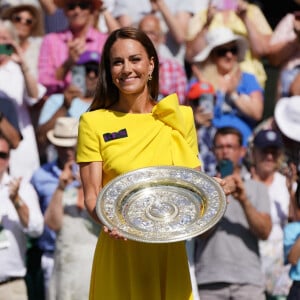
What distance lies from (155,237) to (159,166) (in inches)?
14.4

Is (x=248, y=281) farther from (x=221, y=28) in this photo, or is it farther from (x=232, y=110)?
(x=221, y=28)

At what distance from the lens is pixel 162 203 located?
3830mm

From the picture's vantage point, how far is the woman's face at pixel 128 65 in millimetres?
3945

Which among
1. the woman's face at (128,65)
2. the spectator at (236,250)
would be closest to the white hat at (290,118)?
the spectator at (236,250)

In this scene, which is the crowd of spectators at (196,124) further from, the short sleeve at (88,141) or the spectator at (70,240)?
the short sleeve at (88,141)

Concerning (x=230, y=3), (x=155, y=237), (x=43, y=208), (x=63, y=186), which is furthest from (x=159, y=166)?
(x=230, y=3)

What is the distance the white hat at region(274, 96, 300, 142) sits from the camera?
7.25m

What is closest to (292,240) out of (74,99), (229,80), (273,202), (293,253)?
(293,253)

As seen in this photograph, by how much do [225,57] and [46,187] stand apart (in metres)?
2.06

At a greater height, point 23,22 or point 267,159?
point 23,22

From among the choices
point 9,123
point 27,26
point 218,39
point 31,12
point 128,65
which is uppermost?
point 128,65

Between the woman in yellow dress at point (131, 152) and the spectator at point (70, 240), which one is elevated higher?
the woman in yellow dress at point (131, 152)

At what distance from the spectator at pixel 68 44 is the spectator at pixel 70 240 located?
1386mm

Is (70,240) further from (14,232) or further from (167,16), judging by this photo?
(167,16)
